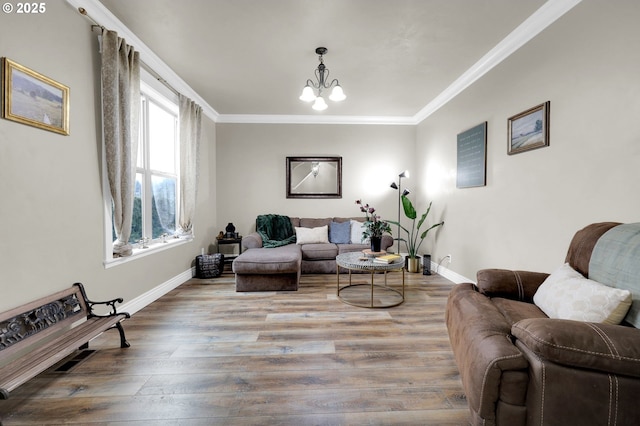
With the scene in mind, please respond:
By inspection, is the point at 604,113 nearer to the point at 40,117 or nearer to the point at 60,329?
the point at 40,117

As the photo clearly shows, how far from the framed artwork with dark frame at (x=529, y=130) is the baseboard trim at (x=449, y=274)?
5.51 feet

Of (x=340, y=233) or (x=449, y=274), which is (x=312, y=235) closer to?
(x=340, y=233)

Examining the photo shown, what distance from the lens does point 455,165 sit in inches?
151

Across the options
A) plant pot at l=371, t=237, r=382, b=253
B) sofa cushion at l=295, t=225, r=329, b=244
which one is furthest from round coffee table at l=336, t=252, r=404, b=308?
sofa cushion at l=295, t=225, r=329, b=244

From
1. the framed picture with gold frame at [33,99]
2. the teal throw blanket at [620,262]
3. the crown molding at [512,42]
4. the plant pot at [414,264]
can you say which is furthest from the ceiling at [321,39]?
the plant pot at [414,264]

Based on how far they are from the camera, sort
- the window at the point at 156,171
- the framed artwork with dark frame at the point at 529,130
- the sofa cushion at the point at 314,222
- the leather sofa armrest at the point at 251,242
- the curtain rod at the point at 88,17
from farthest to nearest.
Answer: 1. the sofa cushion at the point at 314,222
2. the leather sofa armrest at the point at 251,242
3. the window at the point at 156,171
4. the framed artwork with dark frame at the point at 529,130
5. the curtain rod at the point at 88,17

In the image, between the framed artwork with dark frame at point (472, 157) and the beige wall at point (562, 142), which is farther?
the framed artwork with dark frame at point (472, 157)

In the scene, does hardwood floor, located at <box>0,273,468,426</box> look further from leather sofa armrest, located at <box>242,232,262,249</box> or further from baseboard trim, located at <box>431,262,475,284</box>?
leather sofa armrest, located at <box>242,232,262,249</box>

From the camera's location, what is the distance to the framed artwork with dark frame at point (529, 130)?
234 centimetres

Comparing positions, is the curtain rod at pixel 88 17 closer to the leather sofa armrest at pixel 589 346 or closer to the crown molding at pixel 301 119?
the crown molding at pixel 301 119

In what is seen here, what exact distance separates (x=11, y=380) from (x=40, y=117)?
63.8 inches

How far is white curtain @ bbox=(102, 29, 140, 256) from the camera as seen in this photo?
7.86 ft

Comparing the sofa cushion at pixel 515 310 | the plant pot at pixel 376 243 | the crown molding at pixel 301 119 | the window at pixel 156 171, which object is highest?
the crown molding at pixel 301 119

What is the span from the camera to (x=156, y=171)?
11.3ft
